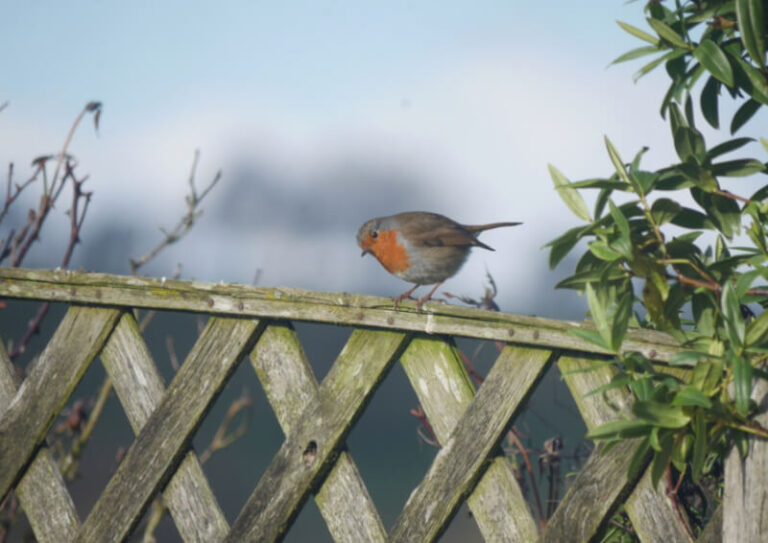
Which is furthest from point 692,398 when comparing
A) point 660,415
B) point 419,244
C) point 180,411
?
point 419,244

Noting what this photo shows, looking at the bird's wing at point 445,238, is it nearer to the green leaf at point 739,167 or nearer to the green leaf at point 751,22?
the green leaf at point 739,167

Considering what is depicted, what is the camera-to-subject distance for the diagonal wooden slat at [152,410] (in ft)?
9.49

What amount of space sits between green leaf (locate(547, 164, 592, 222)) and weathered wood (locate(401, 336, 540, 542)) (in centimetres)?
64

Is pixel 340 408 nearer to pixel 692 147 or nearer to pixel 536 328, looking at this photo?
pixel 536 328

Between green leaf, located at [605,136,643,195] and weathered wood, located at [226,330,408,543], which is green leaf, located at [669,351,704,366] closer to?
Answer: green leaf, located at [605,136,643,195]

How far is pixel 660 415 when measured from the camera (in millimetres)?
2109

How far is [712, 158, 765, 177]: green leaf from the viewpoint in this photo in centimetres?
229

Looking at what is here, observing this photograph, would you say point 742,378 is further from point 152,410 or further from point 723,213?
point 152,410

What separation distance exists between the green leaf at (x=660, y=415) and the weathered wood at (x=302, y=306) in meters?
0.31

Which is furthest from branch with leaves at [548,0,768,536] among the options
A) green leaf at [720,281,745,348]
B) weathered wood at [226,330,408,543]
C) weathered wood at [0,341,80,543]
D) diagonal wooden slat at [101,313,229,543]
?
weathered wood at [0,341,80,543]

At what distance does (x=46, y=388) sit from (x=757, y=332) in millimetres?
2389

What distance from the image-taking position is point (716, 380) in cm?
218

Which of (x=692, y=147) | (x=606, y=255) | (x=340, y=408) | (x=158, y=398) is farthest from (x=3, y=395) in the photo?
(x=692, y=147)

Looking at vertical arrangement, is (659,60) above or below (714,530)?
above
